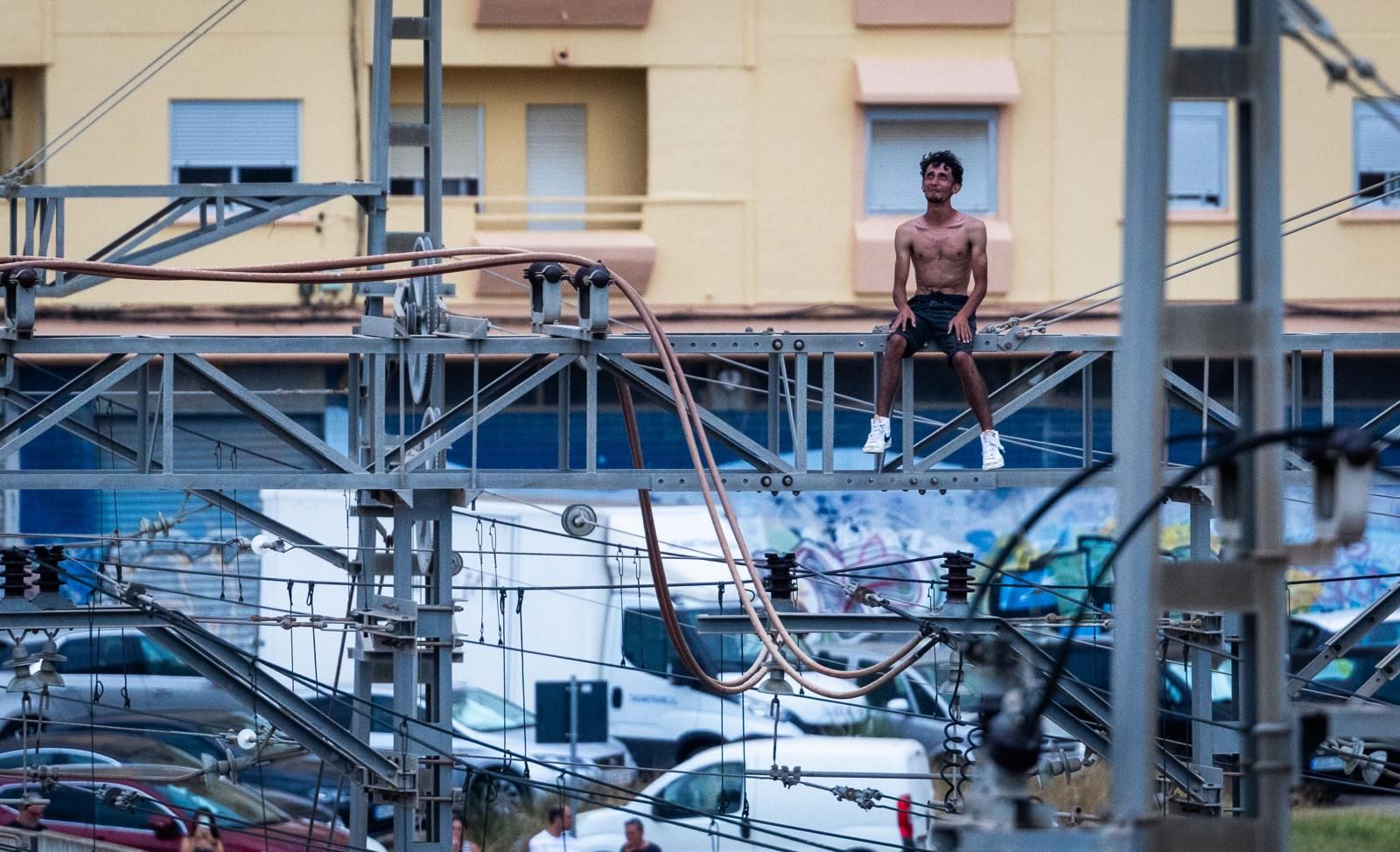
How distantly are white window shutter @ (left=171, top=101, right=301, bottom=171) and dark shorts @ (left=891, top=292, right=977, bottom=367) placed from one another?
13.6 m

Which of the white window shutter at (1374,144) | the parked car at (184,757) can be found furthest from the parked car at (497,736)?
the white window shutter at (1374,144)

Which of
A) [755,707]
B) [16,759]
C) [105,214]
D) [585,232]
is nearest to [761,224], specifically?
[585,232]

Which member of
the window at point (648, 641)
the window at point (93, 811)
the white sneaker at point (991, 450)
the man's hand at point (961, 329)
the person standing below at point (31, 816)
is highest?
the man's hand at point (961, 329)

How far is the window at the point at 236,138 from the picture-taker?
22.0 metres

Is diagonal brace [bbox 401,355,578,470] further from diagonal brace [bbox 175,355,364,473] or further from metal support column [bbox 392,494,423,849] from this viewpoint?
metal support column [bbox 392,494,423,849]

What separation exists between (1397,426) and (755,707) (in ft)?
30.3

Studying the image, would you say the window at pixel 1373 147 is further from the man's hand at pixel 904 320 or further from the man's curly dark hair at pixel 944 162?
the man's hand at pixel 904 320

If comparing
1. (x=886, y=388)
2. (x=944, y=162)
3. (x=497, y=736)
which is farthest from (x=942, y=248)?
(x=497, y=736)

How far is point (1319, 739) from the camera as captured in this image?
4.93 meters

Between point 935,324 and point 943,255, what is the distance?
1.69 ft

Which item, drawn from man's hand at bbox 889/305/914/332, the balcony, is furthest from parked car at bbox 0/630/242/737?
man's hand at bbox 889/305/914/332

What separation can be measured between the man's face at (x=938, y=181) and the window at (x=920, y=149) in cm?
1140

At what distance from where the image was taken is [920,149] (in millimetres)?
22094

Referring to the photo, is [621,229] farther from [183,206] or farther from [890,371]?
[890,371]
